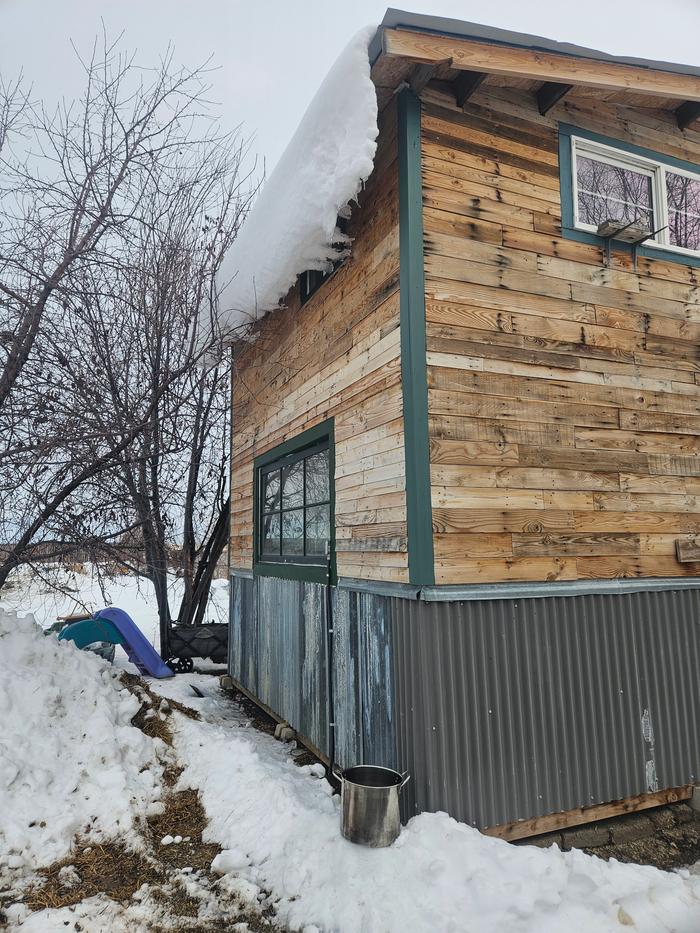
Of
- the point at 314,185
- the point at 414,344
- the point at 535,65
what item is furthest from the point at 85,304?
the point at 535,65

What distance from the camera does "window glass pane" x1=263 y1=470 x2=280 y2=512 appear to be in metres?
6.80

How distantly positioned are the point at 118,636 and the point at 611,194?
7429mm

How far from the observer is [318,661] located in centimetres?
522

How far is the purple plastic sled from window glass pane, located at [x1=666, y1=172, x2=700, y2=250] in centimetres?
752

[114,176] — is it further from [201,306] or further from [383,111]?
[383,111]

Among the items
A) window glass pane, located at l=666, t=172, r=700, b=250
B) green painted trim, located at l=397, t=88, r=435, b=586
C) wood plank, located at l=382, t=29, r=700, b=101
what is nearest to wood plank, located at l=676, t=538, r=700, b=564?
green painted trim, located at l=397, t=88, r=435, b=586

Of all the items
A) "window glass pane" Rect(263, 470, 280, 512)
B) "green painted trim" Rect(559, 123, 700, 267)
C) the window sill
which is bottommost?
the window sill

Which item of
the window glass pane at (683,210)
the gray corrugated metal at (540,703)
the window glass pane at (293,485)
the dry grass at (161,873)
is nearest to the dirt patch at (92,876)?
the dry grass at (161,873)

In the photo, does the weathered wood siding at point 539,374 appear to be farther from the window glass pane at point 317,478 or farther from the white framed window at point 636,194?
the window glass pane at point 317,478

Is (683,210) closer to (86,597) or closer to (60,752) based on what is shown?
(60,752)

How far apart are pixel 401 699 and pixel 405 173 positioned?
3532 mm

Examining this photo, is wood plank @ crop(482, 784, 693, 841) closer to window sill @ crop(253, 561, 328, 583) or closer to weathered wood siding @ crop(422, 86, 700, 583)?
weathered wood siding @ crop(422, 86, 700, 583)

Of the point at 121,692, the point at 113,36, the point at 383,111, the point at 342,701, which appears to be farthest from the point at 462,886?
the point at 113,36

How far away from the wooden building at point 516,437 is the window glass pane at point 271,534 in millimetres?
1583
